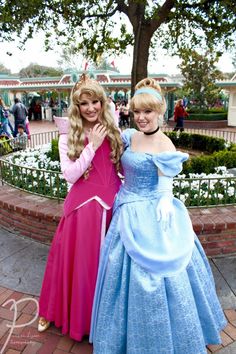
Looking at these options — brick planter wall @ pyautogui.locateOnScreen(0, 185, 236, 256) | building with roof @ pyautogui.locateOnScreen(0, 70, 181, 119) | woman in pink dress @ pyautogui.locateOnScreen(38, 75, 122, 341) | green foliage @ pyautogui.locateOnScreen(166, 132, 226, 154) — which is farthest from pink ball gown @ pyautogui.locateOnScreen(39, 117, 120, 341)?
building with roof @ pyautogui.locateOnScreen(0, 70, 181, 119)

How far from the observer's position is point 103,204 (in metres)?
1.75

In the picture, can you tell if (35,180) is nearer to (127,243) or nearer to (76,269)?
(76,269)

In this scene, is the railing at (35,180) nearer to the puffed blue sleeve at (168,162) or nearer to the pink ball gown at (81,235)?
the pink ball gown at (81,235)

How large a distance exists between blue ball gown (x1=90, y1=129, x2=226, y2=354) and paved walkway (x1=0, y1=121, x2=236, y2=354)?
29 centimetres

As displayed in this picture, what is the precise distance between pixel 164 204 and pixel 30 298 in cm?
133

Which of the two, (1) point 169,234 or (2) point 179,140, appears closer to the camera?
(1) point 169,234

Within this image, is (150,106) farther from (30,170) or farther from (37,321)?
(30,170)

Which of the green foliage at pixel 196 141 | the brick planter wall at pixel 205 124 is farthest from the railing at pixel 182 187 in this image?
the brick planter wall at pixel 205 124

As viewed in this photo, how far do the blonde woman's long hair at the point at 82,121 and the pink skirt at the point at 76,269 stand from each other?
0.96 ft

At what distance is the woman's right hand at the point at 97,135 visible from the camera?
1627 mm

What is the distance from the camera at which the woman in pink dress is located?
1.65 metres

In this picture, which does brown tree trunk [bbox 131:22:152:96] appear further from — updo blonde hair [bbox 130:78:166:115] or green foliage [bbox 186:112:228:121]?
green foliage [bbox 186:112:228:121]

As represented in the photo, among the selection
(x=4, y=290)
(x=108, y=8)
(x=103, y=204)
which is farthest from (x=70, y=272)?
(x=108, y=8)

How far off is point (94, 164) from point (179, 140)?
611 cm
